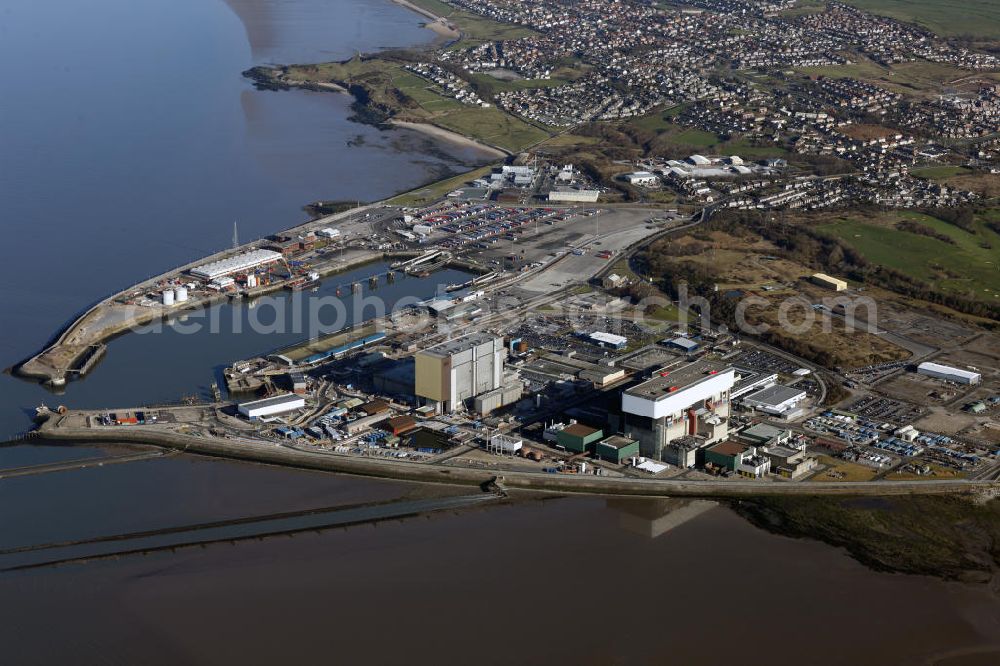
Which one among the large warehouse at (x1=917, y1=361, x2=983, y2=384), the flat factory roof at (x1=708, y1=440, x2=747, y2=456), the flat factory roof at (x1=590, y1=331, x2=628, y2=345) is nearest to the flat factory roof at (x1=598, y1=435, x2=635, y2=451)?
the flat factory roof at (x1=708, y1=440, x2=747, y2=456)

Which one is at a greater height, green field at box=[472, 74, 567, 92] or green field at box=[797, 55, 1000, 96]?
green field at box=[797, 55, 1000, 96]

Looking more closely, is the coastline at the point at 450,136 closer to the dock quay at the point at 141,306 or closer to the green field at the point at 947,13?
the dock quay at the point at 141,306

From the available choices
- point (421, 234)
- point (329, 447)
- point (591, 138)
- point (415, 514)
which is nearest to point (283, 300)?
point (421, 234)

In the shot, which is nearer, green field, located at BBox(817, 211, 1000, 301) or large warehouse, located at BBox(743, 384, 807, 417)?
large warehouse, located at BBox(743, 384, 807, 417)

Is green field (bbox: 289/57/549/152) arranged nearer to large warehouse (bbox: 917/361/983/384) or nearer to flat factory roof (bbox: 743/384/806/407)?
large warehouse (bbox: 917/361/983/384)

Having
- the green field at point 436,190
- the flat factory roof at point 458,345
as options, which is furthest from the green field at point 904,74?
the flat factory roof at point 458,345

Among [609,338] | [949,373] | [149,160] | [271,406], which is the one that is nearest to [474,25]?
[149,160]

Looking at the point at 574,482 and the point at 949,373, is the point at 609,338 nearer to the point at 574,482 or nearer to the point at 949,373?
the point at 574,482
